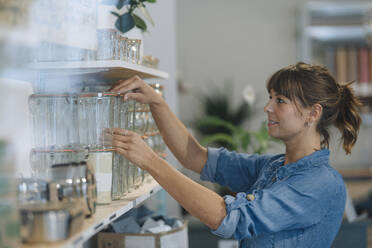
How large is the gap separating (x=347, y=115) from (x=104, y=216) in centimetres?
87

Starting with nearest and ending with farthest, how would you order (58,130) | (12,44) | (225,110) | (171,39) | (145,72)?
1. (12,44)
2. (58,130)
3. (145,72)
4. (171,39)
5. (225,110)

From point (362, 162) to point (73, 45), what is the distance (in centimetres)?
335

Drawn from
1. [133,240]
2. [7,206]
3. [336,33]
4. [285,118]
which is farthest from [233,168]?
[336,33]

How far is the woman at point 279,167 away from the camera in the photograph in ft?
3.73

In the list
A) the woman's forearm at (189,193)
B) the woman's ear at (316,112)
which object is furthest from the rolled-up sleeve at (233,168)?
the woman's forearm at (189,193)

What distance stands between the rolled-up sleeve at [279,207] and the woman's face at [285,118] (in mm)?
154

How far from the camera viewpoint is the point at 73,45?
42.3 inches

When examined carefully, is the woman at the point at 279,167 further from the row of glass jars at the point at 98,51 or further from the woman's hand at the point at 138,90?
the row of glass jars at the point at 98,51

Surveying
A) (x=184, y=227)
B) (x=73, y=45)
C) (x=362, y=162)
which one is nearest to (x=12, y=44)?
(x=73, y=45)

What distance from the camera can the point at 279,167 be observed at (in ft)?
4.57

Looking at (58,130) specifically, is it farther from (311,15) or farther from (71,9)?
(311,15)

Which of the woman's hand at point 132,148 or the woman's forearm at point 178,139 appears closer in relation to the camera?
the woman's hand at point 132,148

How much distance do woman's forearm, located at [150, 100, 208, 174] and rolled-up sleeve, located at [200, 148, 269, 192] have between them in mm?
32

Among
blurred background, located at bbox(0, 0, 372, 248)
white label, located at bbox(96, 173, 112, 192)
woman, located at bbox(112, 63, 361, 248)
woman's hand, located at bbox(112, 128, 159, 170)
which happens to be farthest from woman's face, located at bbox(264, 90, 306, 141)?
blurred background, located at bbox(0, 0, 372, 248)
